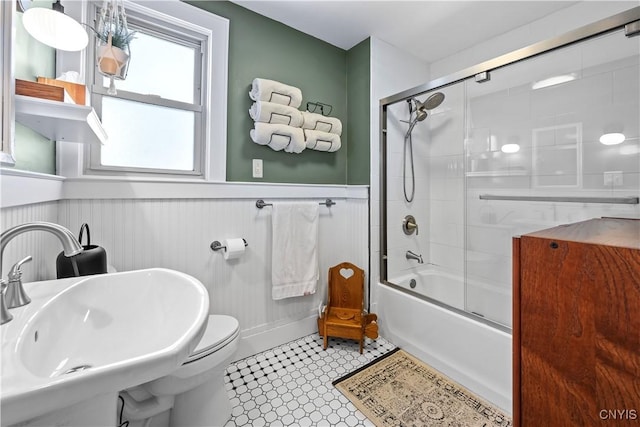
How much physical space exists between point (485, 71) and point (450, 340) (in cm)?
152

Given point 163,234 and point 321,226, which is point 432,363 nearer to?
point 321,226

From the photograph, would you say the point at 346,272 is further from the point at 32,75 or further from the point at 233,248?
the point at 32,75

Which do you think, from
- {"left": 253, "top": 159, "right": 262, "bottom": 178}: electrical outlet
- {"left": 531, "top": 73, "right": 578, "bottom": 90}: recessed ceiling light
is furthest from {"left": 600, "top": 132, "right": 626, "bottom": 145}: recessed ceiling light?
{"left": 253, "top": 159, "right": 262, "bottom": 178}: electrical outlet

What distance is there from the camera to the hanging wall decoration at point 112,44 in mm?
1078

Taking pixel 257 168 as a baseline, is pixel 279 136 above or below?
above

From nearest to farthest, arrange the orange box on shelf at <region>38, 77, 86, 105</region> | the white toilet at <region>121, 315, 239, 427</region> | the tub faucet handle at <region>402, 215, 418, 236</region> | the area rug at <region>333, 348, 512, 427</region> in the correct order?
the orange box on shelf at <region>38, 77, 86, 105</region>, the white toilet at <region>121, 315, 239, 427</region>, the area rug at <region>333, 348, 512, 427</region>, the tub faucet handle at <region>402, 215, 418, 236</region>

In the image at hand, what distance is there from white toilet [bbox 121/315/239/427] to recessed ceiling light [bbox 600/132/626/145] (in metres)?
2.30

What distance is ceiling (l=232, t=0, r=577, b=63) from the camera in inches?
67.7

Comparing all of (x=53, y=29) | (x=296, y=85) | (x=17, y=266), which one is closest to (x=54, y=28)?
(x=53, y=29)

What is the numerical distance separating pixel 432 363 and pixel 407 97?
1.74 meters

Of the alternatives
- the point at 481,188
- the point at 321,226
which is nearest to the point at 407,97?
the point at 481,188

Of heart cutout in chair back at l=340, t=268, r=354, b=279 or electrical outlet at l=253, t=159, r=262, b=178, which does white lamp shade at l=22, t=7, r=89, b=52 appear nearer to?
electrical outlet at l=253, t=159, r=262, b=178

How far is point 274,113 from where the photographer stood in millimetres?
1718

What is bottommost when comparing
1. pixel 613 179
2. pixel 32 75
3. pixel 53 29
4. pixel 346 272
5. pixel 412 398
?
pixel 412 398
